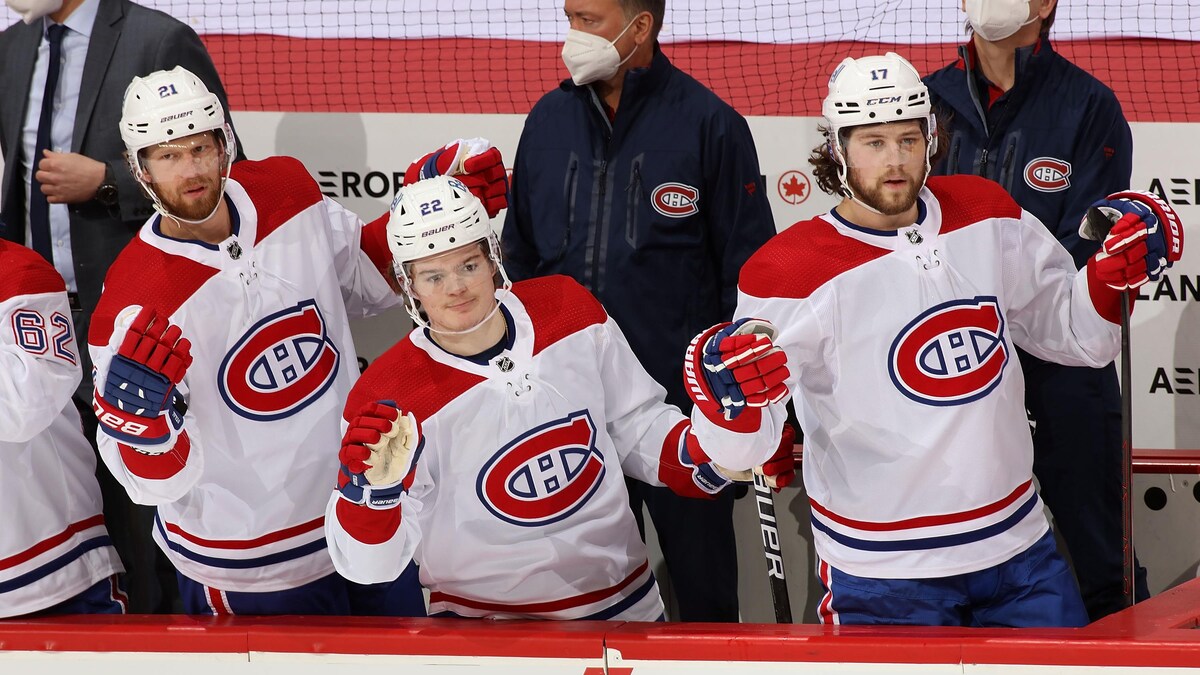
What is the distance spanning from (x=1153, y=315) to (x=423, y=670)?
2.74 meters

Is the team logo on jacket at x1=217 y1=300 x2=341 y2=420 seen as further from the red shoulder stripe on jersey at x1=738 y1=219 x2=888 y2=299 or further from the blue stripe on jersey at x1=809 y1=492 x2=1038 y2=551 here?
the blue stripe on jersey at x1=809 y1=492 x2=1038 y2=551

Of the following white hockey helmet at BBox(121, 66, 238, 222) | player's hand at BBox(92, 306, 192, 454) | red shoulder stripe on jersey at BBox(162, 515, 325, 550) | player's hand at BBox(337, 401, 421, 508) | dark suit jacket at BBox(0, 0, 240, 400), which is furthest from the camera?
dark suit jacket at BBox(0, 0, 240, 400)

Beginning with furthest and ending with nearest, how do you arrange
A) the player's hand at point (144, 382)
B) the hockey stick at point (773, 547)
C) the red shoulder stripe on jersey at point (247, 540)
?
the hockey stick at point (773, 547) → the red shoulder stripe on jersey at point (247, 540) → the player's hand at point (144, 382)

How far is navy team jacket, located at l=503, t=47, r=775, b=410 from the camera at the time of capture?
361 cm

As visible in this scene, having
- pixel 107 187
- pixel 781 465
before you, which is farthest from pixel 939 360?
pixel 107 187

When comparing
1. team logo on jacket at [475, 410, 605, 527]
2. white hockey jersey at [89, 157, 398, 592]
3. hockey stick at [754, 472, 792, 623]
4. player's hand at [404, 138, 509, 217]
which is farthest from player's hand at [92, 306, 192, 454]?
hockey stick at [754, 472, 792, 623]

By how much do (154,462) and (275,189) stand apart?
72 cm

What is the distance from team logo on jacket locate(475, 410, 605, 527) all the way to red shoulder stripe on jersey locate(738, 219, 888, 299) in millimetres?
459

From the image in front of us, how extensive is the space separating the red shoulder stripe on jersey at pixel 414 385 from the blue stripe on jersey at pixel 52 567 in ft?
2.57

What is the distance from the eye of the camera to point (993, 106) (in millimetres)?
3545

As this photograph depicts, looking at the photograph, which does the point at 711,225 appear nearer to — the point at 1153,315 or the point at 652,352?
the point at 652,352

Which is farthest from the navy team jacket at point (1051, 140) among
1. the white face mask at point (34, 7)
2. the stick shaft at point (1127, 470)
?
the white face mask at point (34, 7)

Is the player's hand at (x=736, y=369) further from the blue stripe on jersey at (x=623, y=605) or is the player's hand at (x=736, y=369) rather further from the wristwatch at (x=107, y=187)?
the wristwatch at (x=107, y=187)

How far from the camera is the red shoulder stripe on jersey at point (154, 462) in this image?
9.32 ft
